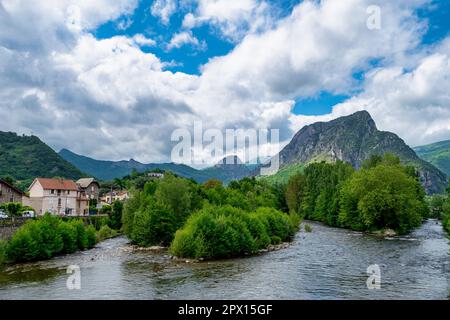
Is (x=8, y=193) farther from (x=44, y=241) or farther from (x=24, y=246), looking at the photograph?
(x=24, y=246)

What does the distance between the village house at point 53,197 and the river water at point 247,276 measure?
4786 cm

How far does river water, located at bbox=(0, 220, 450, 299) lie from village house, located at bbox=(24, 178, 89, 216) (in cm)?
4786

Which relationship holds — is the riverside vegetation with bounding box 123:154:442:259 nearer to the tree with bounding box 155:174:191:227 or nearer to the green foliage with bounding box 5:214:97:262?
the tree with bounding box 155:174:191:227

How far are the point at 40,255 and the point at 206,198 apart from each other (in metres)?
40.1

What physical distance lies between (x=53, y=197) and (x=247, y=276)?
7481 cm

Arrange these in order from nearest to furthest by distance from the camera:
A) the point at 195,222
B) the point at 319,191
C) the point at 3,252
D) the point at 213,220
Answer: the point at 3,252
the point at 195,222
the point at 213,220
the point at 319,191

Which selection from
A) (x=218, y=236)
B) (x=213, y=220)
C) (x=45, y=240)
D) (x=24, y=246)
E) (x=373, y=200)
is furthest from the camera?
(x=373, y=200)

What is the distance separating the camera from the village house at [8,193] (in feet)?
259

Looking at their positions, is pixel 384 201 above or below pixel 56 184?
below

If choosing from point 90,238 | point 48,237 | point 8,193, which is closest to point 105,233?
point 90,238

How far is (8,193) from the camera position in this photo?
80.5m

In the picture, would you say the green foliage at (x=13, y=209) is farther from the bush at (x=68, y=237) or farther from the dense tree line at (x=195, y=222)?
the bush at (x=68, y=237)
